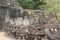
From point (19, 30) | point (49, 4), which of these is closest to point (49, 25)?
point (19, 30)

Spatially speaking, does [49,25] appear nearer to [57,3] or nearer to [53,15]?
[53,15]

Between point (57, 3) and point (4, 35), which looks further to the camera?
point (57, 3)

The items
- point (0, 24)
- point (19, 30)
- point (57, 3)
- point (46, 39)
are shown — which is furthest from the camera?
point (57, 3)

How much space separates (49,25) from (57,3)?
3617 millimetres

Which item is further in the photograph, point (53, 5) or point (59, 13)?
point (53, 5)

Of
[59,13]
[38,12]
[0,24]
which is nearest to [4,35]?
[0,24]

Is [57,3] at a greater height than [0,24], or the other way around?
[57,3]

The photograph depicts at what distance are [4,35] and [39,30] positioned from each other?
1643mm

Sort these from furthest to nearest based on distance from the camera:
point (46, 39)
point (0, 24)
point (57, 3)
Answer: point (57, 3) < point (0, 24) < point (46, 39)

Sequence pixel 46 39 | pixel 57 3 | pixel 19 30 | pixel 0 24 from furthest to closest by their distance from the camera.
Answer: pixel 57 3
pixel 0 24
pixel 19 30
pixel 46 39

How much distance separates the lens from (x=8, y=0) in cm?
1245

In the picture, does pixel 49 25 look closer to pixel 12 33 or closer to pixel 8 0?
pixel 12 33

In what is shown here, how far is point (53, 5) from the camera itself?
13.3 metres

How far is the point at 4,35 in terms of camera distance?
10.3 m
